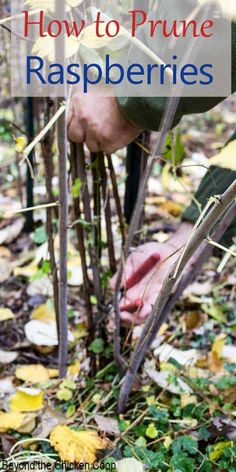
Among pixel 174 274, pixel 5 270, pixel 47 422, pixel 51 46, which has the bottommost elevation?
pixel 47 422

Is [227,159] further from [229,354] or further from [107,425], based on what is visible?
[229,354]

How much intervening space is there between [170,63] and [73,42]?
0.23 m

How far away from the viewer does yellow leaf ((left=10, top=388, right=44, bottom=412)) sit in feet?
3.66

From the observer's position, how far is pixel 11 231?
1.83 m

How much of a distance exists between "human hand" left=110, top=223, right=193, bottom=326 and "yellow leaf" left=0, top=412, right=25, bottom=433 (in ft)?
0.86

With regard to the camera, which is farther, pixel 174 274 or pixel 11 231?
pixel 11 231

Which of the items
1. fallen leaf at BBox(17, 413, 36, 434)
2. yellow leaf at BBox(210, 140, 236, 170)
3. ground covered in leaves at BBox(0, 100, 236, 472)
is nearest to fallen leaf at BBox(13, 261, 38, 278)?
ground covered in leaves at BBox(0, 100, 236, 472)

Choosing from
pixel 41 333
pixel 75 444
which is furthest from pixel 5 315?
pixel 75 444

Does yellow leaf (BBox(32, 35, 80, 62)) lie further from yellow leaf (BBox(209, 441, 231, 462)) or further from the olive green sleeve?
yellow leaf (BBox(209, 441, 231, 462))

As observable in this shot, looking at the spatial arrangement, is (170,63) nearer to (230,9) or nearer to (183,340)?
(230,9)

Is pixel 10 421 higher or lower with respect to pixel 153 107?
lower

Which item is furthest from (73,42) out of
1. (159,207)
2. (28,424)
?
(159,207)

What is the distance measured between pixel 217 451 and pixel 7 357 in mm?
517

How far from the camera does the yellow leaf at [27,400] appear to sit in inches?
43.9
